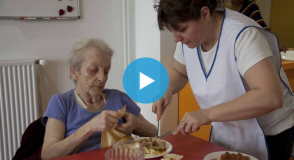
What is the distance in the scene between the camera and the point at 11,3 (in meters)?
2.41

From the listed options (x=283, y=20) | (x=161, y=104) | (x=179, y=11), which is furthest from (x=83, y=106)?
(x=283, y=20)

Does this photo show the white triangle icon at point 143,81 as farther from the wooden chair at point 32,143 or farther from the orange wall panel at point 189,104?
the orange wall panel at point 189,104

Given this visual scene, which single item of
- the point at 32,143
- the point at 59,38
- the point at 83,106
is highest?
the point at 59,38

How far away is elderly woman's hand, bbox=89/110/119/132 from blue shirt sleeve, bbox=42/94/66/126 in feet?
0.74

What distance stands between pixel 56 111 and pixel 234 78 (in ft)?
2.97

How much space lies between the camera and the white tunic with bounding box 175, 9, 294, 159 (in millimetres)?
1198

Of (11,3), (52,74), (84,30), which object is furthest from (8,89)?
(84,30)

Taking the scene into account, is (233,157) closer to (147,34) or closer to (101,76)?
(101,76)

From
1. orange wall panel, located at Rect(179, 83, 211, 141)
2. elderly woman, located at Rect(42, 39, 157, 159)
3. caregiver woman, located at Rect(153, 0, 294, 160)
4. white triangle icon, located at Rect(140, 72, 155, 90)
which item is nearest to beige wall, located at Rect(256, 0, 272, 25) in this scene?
orange wall panel, located at Rect(179, 83, 211, 141)

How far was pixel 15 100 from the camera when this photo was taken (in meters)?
2.46

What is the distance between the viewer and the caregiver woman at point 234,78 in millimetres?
1053

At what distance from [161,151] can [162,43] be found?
63.8 inches

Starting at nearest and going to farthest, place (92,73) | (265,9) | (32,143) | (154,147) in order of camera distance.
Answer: (154,147)
(32,143)
(92,73)
(265,9)

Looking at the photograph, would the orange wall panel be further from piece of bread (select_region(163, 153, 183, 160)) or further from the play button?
piece of bread (select_region(163, 153, 183, 160))
